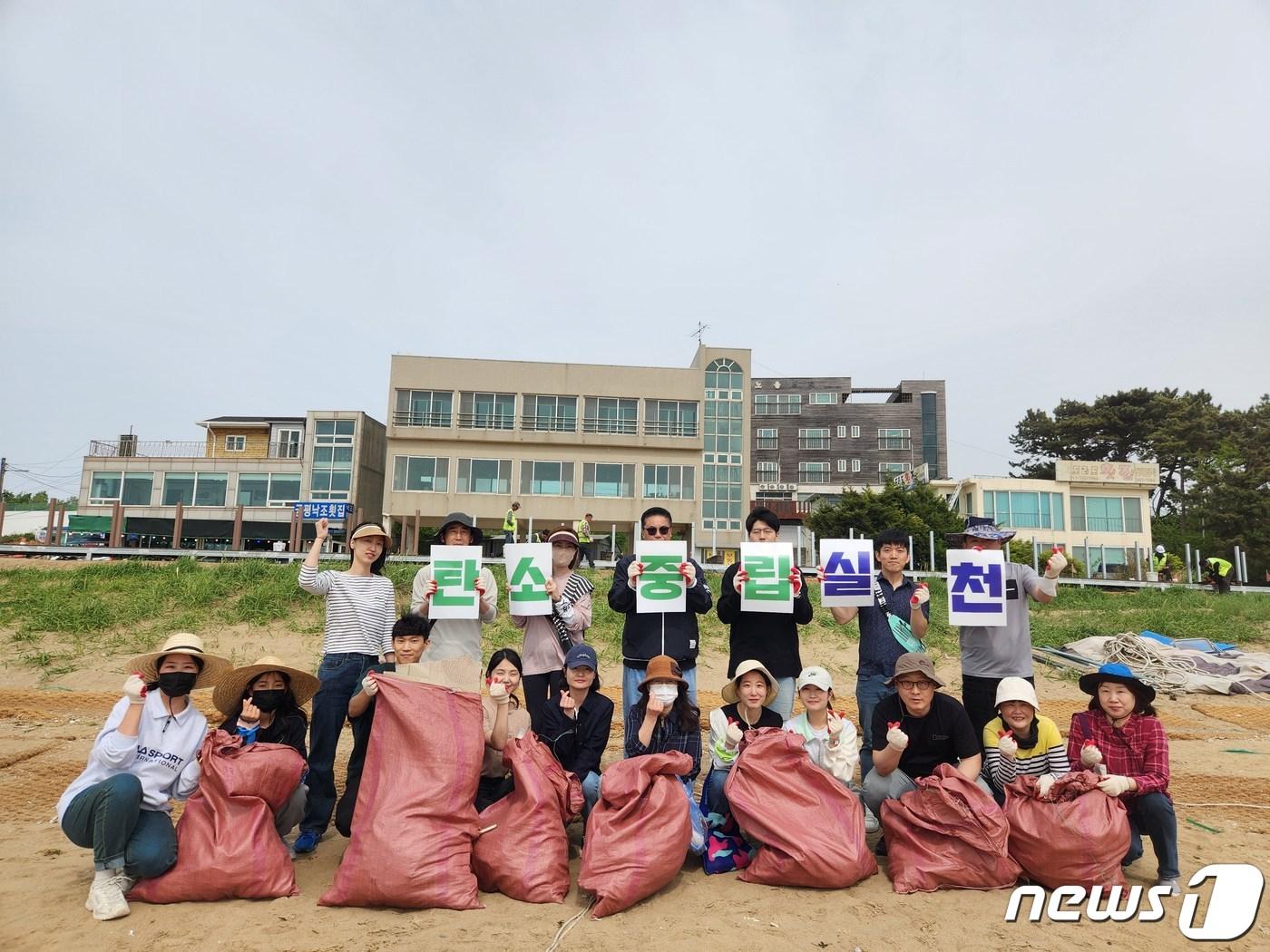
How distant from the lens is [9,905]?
3637 millimetres

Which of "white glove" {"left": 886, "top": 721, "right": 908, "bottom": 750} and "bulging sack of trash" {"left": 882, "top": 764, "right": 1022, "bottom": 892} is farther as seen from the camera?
"white glove" {"left": 886, "top": 721, "right": 908, "bottom": 750}

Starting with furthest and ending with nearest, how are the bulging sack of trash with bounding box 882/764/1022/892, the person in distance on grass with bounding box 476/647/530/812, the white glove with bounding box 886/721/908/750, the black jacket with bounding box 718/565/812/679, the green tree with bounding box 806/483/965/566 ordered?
the green tree with bounding box 806/483/965/566, the black jacket with bounding box 718/565/812/679, the person in distance on grass with bounding box 476/647/530/812, the white glove with bounding box 886/721/908/750, the bulging sack of trash with bounding box 882/764/1022/892

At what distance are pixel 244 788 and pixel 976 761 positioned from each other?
370 cm

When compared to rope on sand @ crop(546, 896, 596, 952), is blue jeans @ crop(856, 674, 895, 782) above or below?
above

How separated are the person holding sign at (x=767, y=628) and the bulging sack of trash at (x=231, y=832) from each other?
2.57 meters

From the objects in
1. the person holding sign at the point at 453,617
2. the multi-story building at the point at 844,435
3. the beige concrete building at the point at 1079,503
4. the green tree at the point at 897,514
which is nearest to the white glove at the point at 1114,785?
the person holding sign at the point at 453,617

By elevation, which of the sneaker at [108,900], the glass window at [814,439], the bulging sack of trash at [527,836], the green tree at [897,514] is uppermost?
the glass window at [814,439]

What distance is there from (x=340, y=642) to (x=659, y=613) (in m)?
1.93

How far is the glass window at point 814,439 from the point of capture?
5456 centimetres

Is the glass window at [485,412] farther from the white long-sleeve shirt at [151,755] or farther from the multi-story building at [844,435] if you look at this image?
the white long-sleeve shirt at [151,755]

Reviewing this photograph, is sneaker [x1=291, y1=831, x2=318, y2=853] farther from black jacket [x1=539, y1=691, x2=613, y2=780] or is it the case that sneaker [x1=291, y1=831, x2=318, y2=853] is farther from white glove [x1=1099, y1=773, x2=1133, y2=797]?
white glove [x1=1099, y1=773, x2=1133, y2=797]

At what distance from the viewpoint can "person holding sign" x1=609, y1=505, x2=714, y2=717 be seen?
483 cm

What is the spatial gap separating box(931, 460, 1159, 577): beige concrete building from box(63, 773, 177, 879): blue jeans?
34.9 metres

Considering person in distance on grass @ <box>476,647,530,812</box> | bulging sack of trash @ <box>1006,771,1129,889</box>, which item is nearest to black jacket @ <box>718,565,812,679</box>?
person in distance on grass @ <box>476,647,530,812</box>
